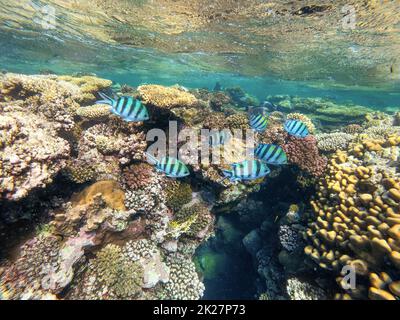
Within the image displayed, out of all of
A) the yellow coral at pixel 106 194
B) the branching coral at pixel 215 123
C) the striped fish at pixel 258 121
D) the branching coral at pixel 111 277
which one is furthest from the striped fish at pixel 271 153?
the branching coral at pixel 111 277

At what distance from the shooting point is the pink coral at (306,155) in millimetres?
6426

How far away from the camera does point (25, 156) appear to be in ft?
12.7

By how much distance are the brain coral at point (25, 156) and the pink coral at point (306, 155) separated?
18.7ft

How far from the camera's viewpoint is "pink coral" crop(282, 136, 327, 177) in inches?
253

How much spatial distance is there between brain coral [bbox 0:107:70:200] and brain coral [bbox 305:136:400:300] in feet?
17.1

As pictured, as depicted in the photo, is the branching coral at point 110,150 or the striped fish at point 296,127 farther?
the branching coral at point 110,150

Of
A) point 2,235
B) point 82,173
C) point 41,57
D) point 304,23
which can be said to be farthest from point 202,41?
point 41,57

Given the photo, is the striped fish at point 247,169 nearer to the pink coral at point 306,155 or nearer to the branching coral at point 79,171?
the branching coral at point 79,171

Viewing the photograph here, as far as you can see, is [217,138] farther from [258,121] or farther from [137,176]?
[137,176]

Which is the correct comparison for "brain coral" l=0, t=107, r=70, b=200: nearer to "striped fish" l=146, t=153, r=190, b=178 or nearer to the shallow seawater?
the shallow seawater

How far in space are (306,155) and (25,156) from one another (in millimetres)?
6488

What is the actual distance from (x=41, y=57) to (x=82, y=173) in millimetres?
33740

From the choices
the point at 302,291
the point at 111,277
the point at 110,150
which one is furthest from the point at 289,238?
the point at 110,150
